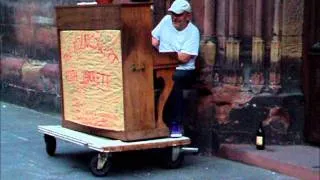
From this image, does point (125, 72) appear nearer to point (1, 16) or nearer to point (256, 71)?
point (256, 71)

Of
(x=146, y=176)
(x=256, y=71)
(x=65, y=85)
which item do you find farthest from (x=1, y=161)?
(x=256, y=71)

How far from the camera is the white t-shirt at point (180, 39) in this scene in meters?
7.71

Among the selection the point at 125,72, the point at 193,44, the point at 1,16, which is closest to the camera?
the point at 125,72

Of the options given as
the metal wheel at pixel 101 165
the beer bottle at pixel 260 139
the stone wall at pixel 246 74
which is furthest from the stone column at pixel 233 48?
the metal wheel at pixel 101 165

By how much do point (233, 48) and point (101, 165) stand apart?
1783 millimetres

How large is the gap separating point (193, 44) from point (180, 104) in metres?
0.58

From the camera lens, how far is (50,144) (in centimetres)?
832

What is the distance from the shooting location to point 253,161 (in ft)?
25.1

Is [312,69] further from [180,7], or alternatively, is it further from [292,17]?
[180,7]

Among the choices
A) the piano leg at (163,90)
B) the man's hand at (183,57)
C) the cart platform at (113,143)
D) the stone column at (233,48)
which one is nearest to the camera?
the cart platform at (113,143)

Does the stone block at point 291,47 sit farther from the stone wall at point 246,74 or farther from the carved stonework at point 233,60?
the carved stonework at point 233,60

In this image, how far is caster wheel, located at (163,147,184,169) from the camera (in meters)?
7.55

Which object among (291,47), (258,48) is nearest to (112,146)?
(258,48)

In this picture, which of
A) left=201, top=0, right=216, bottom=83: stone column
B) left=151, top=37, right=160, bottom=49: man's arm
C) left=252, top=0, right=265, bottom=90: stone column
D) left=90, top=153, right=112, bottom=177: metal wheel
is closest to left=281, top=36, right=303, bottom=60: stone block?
left=252, top=0, right=265, bottom=90: stone column
